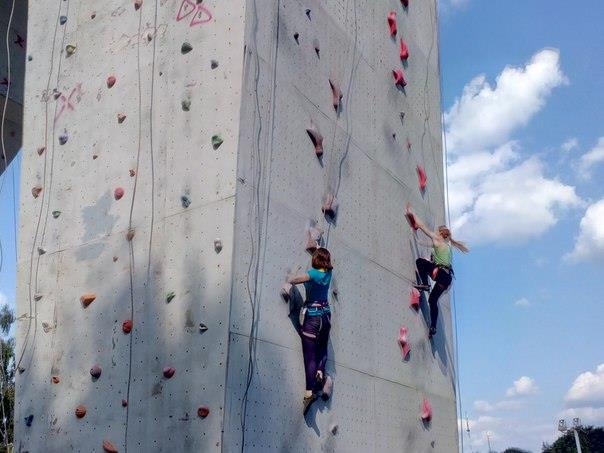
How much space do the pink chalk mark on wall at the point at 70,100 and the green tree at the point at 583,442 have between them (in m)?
37.1

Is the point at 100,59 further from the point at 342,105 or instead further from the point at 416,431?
the point at 416,431

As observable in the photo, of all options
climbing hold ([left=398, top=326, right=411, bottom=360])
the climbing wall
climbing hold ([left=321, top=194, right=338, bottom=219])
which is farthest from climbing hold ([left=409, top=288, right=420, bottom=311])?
climbing hold ([left=321, top=194, right=338, bottom=219])

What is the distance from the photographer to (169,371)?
4.91 metres

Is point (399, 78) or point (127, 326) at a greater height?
point (399, 78)

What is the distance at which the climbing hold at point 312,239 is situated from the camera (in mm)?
5672

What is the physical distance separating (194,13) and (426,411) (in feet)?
14.5

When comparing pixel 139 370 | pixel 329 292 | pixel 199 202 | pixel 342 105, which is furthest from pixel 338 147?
pixel 139 370

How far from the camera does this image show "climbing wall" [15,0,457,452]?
4.91 metres

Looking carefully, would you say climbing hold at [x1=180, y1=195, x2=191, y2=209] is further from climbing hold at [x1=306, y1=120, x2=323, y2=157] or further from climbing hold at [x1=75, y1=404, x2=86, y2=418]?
climbing hold at [x1=75, y1=404, x2=86, y2=418]

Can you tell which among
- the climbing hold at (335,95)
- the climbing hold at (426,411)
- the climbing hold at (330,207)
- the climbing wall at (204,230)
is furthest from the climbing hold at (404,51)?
the climbing hold at (426,411)

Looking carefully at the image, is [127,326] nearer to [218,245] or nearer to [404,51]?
[218,245]

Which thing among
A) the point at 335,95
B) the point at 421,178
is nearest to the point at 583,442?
the point at 421,178

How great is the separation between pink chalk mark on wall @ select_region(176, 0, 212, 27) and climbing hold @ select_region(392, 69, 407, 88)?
2.89 meters

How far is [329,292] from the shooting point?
5875mm
